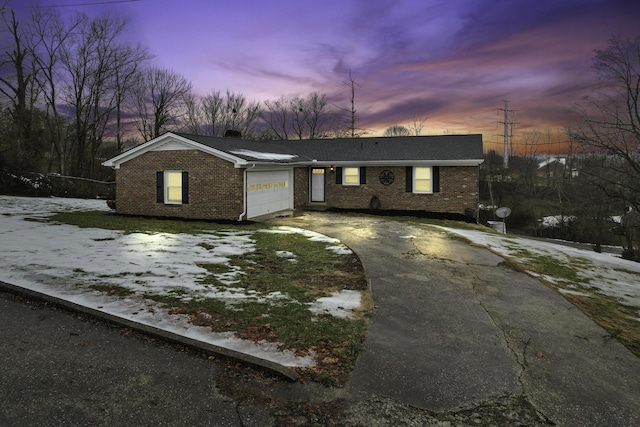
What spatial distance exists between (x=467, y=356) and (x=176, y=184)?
45.1ft

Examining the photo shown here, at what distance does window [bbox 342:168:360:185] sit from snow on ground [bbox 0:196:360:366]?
27.2 feet

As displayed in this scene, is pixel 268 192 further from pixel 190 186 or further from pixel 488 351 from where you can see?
pixel 488 351

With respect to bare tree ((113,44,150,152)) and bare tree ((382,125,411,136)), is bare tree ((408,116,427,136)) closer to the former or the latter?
bare tree ((382,125,411,136))

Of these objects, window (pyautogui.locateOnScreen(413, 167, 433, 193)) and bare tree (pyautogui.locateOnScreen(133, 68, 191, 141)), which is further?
bare tree (pyautogui.locateOnScreen(133, 68, 191, 141))

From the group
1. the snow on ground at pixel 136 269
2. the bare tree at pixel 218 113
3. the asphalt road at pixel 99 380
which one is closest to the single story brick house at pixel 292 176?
the snow on ground at pixel 136 269

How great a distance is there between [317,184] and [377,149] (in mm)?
3828

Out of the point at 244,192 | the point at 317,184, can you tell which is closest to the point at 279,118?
the point at 317,184

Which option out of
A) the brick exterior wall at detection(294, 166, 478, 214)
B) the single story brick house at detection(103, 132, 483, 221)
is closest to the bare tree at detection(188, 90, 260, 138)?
the single story brick house at detection(103, 132, 483, 221)

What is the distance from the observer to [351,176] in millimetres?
20047

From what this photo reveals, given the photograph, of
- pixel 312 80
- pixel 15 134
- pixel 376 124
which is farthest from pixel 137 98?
pixel 376 124

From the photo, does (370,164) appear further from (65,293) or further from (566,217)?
(566,217)

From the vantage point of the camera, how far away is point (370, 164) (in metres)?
19.3

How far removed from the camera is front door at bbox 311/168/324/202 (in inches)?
813

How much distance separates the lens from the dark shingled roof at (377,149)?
59.8 ft
